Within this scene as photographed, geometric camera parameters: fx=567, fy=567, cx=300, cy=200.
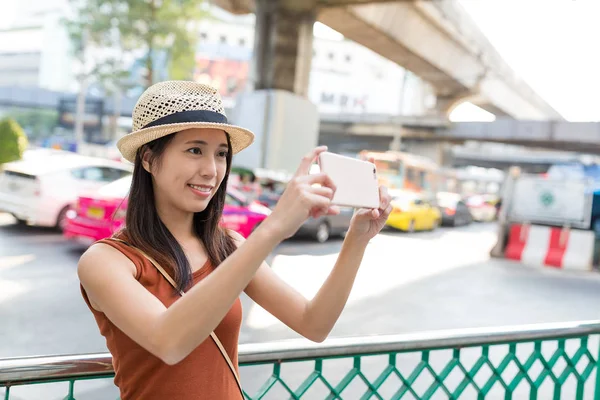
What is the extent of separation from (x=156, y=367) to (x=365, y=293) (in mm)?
7011

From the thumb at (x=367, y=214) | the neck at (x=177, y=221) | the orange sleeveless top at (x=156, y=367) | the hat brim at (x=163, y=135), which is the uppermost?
the hat brim at (x=163, y=135)

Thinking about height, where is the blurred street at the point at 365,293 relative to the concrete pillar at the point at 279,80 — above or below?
below

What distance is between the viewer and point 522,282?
9961 mm

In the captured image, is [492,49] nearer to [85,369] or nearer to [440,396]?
[440,396]

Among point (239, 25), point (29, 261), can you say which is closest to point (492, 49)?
point (29, 261)

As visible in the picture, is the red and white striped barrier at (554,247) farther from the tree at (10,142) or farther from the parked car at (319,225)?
the tree at (10,142)

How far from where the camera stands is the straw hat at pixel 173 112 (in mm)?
1371

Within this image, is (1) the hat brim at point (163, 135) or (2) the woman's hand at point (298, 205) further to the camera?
(1) the hat brim at point (163, 135)

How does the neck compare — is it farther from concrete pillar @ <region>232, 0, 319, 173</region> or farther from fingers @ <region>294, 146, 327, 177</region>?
concrete pillar @ <region>232, 0, 319, 173</region>

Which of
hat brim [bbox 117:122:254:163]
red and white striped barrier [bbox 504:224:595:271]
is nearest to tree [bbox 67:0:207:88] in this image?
red and white striped barrier [bbox 504:224:595:271]

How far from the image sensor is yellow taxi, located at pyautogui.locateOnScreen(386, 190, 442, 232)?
17.3 metres

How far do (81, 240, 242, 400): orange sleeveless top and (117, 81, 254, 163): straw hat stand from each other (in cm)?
27

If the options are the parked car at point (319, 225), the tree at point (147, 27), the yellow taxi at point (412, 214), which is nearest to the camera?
the parked car at point (319, 225)

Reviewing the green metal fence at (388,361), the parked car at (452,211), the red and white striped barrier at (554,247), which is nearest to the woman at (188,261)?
the green metal fence at (388,361)
